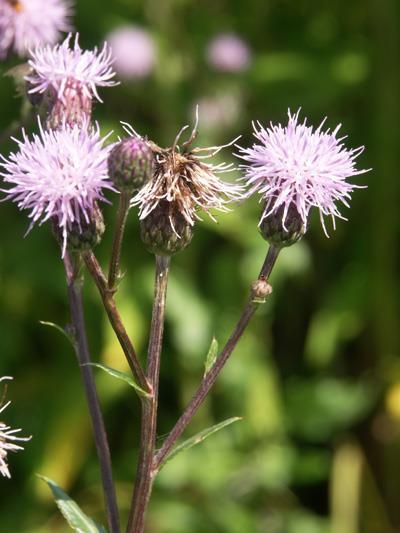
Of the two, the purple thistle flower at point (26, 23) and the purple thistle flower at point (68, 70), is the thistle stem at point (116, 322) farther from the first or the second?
the purple thistle flower at point (26, 23)

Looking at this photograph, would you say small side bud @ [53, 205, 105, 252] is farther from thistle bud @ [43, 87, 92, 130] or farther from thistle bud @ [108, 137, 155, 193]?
thistle bud @ [43, 87, 92, 130]

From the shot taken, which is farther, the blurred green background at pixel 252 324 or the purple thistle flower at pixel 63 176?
the blurred green background at pixel 252 324

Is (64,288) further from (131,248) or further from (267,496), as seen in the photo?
(267,496)

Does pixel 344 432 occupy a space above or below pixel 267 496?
above

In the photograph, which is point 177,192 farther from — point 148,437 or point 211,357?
point 148,437

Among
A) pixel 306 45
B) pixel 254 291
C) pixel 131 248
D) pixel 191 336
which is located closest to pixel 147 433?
pixel 254 291

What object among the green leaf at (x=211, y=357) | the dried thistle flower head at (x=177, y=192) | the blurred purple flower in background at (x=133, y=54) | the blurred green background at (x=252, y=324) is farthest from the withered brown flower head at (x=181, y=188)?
the blurred purple flower in background at (x=133, y=54)
